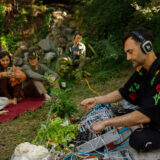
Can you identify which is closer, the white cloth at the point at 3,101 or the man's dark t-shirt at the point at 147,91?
the man's dark t-shirt at the point at 147,91

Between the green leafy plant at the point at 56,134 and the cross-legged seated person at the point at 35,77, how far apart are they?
2.21 meters

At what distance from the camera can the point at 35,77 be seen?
15.4 feet

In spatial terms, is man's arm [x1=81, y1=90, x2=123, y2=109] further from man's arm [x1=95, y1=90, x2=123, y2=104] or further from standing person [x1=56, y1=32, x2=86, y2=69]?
standing person [x1=56, y1=32, x2=86, y2=69]

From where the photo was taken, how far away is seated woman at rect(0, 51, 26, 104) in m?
4.42

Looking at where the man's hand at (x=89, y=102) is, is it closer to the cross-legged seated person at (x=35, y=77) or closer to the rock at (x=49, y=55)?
the cross-legged seated person at (x=35, y=77)

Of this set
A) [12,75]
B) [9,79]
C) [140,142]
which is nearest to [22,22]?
[9,79]

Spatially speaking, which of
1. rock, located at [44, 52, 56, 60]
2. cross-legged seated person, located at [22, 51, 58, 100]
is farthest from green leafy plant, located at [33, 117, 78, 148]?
rock, located at [44, 52, 56, 60]

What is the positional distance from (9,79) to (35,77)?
60 cm

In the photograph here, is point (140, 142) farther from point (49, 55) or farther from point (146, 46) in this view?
point (49, 55)

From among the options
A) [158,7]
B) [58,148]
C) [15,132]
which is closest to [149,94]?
[58,148]

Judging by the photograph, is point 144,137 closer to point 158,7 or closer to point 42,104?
point 42,104

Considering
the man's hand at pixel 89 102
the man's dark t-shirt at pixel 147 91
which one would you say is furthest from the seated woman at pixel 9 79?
the man's dark t-shirt at pixel 147 91

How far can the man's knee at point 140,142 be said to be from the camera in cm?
217

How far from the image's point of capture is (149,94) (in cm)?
227
